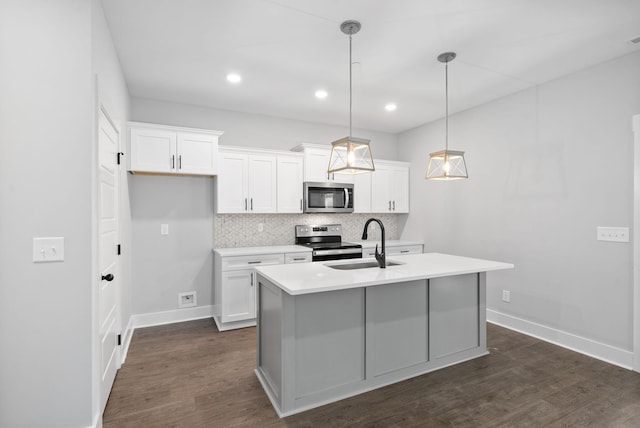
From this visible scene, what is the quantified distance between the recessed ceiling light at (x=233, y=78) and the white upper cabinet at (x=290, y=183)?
1.16 metres

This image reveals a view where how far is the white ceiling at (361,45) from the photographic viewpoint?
7.31ft

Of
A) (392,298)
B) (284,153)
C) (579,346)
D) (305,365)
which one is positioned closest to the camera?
(305,365)

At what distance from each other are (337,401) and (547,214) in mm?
2888

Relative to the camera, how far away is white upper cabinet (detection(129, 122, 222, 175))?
352cm

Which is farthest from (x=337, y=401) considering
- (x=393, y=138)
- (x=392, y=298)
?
(x=393, y=138)

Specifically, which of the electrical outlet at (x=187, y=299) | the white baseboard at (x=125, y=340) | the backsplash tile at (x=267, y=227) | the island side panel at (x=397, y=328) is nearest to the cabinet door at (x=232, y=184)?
the backsplash tile at (x=267, y=227)

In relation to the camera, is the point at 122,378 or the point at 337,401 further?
the point at 122,378

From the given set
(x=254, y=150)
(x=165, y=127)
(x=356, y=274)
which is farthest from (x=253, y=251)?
(x=356, y=274)

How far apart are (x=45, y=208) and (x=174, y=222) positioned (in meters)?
2.34

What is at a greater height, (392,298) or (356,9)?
(356,9)

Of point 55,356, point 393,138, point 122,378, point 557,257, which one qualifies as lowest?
point 122,378

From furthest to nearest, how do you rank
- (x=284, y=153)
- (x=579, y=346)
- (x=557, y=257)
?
1. (x=284, y=153)
2. (x=557, y=257)
3. (x=579, y=346)

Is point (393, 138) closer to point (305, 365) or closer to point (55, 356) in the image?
point (305, 365)

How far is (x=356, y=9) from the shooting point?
2227 millimetres
